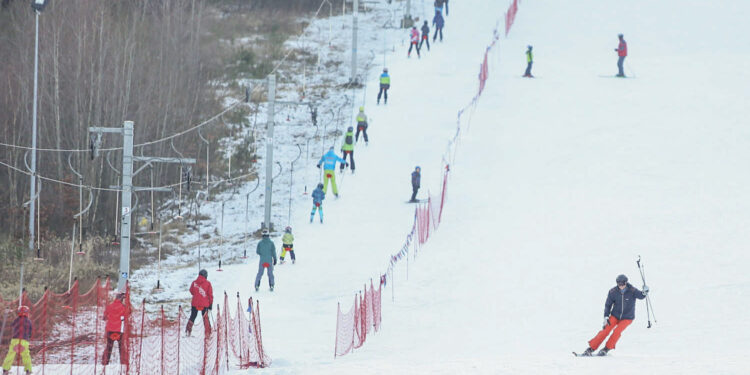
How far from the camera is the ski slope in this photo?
737 inches

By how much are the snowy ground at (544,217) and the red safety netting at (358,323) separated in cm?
28

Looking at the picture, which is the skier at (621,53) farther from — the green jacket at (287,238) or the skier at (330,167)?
the green jacket at (287,238)

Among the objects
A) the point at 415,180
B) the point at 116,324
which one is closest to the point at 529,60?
the point at 415,180

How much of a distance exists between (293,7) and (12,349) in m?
45.8

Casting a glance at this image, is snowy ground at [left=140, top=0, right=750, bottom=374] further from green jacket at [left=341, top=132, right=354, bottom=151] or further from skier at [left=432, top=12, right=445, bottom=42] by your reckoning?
green jacket at [left=341, top=132, right=354, bottom=151]

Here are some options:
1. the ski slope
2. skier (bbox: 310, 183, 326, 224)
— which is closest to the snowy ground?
the ski slope

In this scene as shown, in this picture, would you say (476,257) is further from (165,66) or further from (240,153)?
(165,66)

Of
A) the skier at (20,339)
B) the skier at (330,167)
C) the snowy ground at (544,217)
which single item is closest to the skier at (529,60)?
the snowy ground at (544,217)

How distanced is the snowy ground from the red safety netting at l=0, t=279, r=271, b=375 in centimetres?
80

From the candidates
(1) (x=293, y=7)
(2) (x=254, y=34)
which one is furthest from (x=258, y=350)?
(1) (x=293, y=7)

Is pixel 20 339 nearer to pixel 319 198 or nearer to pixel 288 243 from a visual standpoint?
pixel 288 243

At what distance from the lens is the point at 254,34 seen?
5472 centimetres

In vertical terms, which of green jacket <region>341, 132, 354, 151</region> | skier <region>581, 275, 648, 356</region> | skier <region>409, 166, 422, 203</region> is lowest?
skier <region>581, 275, 648, 356</region>

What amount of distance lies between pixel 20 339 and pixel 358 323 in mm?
Result: 6792
